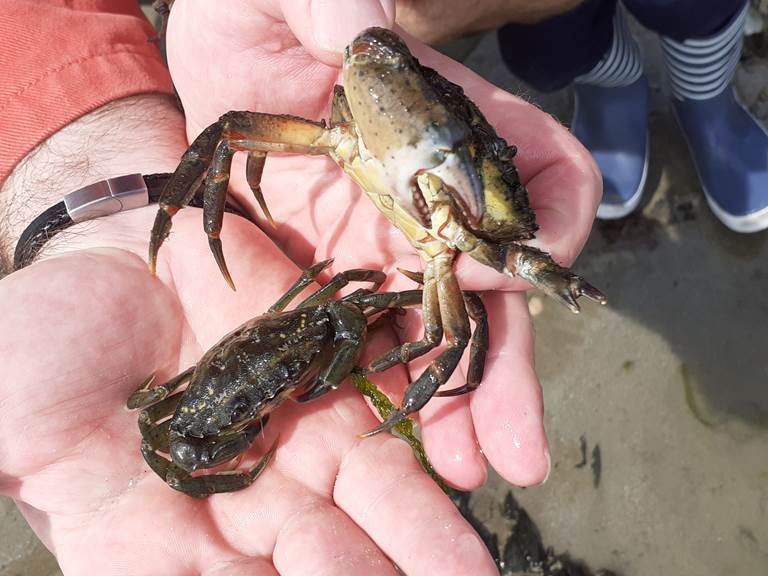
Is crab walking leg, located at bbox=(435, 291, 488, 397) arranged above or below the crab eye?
below

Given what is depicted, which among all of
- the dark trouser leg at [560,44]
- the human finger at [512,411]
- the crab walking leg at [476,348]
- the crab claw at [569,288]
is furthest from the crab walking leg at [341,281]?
the dark trouser leg at [560,44]

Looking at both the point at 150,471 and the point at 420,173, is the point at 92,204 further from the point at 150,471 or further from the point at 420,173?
the point at 420,173

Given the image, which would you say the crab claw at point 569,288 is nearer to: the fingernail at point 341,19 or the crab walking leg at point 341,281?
the crab walking leg at point 341,281

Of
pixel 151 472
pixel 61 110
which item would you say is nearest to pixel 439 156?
pixel 151 472

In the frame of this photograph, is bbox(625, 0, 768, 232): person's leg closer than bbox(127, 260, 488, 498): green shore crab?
No

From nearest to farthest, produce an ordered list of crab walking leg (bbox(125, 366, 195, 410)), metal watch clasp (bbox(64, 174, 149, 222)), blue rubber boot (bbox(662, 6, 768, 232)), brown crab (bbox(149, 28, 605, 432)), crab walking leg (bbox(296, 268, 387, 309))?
brown crab (bbox(149, 28, 605, 432)) < crab walking leg (bbox(125, 366, 195, 410)) < crab walking leg (bbox(296, 268, 387, 309)) < metal watch clasp (bbox(64, 174, 149, 222)) < blue rubber boot (bbox(662, 6, 768, 232))

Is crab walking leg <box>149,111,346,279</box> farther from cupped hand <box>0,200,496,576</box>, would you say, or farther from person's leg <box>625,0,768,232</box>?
person's leg <box>625,0,768,232</box>

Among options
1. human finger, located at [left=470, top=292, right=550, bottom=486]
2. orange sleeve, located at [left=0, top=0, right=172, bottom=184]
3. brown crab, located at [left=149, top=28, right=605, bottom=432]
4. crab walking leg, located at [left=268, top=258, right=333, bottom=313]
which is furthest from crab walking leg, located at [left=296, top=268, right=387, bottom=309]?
orange sleeve, located at [left=0, top=0, right=172, bottom=184]

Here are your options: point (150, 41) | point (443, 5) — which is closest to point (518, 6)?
point (443, 5)
